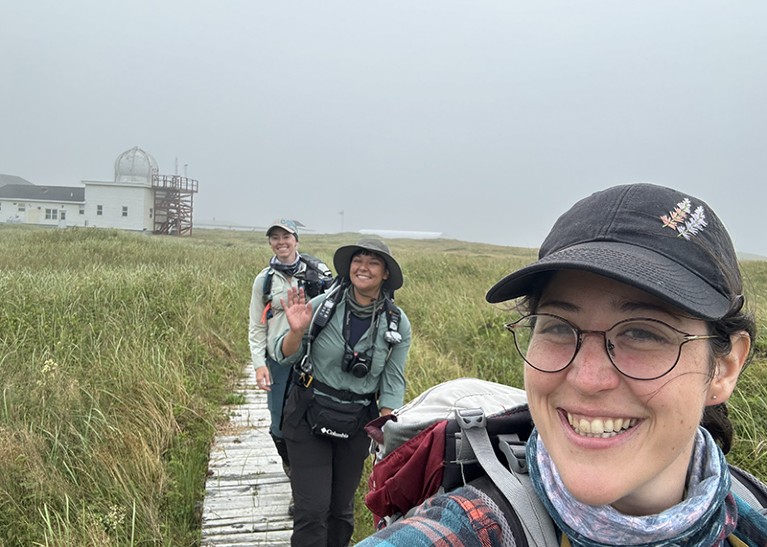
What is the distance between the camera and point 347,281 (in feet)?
11.5

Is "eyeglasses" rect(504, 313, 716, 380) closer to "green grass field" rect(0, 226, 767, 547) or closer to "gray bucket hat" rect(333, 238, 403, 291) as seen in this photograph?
"green grass field" rect(0, 226, 767, 547)

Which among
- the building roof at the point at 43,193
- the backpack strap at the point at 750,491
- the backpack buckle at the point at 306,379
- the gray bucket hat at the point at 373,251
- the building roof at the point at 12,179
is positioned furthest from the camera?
the building roof at the point at 12,179

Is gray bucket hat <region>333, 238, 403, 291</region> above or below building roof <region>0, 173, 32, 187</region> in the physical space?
below

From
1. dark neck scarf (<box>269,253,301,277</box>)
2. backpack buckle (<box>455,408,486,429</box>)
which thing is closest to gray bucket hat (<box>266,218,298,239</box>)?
dark neck scarf (<box>269,253,301,277</box>)

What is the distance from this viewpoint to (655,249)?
44.4 inches

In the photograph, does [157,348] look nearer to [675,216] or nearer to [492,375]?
[492,375]

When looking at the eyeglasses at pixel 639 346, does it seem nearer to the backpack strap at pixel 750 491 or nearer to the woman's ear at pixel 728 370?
the woman's ear at pixel 728 370

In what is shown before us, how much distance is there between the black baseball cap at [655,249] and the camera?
1059 mm

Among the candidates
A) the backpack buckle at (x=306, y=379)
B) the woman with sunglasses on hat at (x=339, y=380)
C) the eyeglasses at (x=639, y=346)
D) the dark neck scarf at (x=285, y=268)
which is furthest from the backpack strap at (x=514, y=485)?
the dark neck scarf at (x=285, y=268)

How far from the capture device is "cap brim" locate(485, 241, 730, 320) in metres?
1.04

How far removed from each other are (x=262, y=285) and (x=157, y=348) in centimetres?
242

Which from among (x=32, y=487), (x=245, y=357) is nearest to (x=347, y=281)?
(x=32, y=487)

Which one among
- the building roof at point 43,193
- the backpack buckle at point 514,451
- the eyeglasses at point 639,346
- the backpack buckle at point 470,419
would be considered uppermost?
the building roof at point 43,193

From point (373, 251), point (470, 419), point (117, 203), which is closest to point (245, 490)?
point (373, 251)
